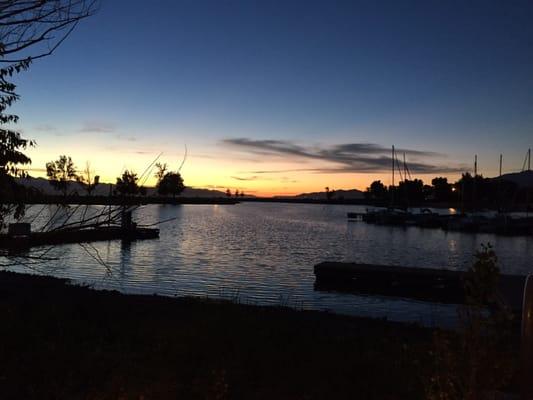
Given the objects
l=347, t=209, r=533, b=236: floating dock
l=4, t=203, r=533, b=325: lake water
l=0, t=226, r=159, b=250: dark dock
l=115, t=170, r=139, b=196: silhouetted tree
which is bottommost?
l=4, t=203, r=533, b=325: lake water

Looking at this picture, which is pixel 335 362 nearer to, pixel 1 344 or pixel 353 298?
pixel 1 344

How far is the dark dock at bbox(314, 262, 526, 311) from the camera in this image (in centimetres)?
2406

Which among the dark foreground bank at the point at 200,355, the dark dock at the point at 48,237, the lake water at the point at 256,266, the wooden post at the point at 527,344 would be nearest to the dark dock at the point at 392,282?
the lake water at the point at 256,266

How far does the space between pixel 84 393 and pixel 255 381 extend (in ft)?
8.02

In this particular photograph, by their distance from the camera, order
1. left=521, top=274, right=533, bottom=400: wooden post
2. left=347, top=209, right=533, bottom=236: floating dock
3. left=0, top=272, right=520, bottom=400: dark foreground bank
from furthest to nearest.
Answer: left=347, top=209, right=533, bottom=236: floating dock
left=0, top=272, right=520, bottom=400: dark foreground bank
left=521, top=274, right=533, bottom=400: wooden post

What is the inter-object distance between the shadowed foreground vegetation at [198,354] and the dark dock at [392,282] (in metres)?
11.6

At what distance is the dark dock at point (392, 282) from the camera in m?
24.1

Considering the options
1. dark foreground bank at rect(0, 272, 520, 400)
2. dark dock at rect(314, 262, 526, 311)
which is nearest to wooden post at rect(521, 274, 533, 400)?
dark foreground bank at rect(0, 272, 520, 400)

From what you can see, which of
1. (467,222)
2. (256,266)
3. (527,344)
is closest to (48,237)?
(527,344)

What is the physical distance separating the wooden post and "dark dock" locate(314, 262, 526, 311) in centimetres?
1925

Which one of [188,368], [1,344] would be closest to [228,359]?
[188,368]

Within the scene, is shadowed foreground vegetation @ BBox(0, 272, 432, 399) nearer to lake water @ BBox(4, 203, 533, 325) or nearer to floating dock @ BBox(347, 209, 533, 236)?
lake water @ BBox(4, 203, 533, 325)

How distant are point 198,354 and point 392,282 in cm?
1889

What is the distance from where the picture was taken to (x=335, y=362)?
27.4 feet
